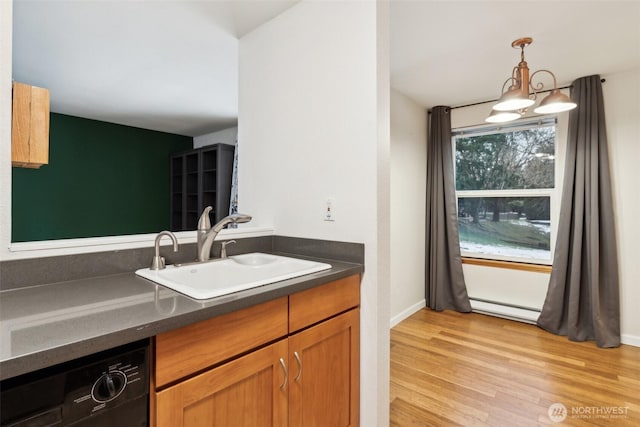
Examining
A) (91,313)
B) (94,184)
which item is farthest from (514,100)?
(94,184)

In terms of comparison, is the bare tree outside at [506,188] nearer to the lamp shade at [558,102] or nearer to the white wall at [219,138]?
the lamp shade at [558,102]

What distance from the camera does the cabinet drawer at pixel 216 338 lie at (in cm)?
81

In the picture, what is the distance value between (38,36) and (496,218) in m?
4.09

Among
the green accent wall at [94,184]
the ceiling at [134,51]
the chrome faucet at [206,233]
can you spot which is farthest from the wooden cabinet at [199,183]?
the chrome faucet at [206,233]

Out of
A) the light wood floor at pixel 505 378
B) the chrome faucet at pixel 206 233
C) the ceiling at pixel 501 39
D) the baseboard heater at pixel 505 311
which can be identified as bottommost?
the light wood floor at pixel 505 378

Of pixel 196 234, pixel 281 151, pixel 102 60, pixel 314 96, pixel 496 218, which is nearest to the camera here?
pixel 196 234

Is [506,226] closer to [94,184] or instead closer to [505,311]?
[505,311]

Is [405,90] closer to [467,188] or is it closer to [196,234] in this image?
[467,188]

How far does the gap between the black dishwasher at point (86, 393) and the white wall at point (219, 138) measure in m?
4.11

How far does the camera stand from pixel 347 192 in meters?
1.48

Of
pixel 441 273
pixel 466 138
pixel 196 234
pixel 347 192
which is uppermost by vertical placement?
pixel 466 138

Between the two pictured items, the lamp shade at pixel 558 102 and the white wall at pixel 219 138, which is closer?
the lamp shade at pixel 558 102

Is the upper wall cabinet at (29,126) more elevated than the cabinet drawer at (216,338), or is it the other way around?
the upper wall cabinet at (29,126)

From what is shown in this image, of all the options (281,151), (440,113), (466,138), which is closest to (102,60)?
(281,151)
